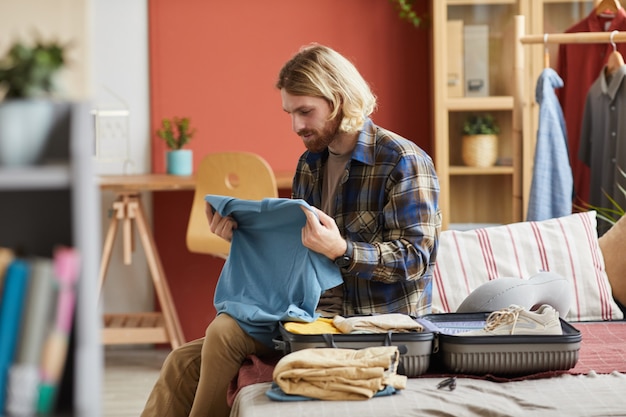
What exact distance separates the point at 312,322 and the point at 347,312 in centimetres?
21

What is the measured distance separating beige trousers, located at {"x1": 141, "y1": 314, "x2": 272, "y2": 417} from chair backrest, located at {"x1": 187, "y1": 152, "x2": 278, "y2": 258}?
5.54 feet

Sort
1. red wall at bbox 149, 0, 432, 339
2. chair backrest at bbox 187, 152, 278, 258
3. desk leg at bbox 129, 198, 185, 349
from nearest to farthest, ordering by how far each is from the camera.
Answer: chair backrest at bbox 187, 152, 278, 258 → desk leg at bbox 129, 198, 185, 349 → red wall at bbox 149, 0, 432, 339

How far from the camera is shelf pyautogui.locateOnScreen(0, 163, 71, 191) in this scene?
1283mm

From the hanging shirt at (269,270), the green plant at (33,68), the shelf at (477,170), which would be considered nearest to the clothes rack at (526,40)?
the shelf at (477,170)

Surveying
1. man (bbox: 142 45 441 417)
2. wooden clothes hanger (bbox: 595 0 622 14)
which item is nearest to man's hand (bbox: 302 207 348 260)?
man (bbox: 142 45 441 417)

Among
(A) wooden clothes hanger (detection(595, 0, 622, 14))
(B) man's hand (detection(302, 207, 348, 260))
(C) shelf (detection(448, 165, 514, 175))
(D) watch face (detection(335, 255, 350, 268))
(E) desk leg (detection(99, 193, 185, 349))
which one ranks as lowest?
(E) desk leg (detection(99, 193, 185, 349))

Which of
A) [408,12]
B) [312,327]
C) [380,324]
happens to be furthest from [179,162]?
[380,324]

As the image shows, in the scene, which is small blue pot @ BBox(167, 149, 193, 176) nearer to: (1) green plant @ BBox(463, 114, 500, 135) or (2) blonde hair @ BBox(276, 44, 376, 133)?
(1) green plant @ BBox(463, 114, 500, 135)

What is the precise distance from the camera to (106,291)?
16.5 ft

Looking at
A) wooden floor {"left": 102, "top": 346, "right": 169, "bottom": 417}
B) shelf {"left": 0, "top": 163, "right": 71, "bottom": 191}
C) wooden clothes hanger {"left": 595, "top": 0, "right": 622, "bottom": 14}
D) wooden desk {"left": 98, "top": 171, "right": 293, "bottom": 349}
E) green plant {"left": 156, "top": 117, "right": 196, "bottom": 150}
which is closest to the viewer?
shelf {"left": 0, "top": 163, "right": 71, "bottom": 191}

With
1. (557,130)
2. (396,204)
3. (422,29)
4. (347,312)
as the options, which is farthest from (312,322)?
(422,29)

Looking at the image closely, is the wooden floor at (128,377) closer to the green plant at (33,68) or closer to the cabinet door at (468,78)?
the cabinet door at (468,78)

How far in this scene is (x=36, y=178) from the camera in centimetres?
A: 129

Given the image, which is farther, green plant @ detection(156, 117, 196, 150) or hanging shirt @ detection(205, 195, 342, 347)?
green plant @ detection(156, 117, 196, 150)
